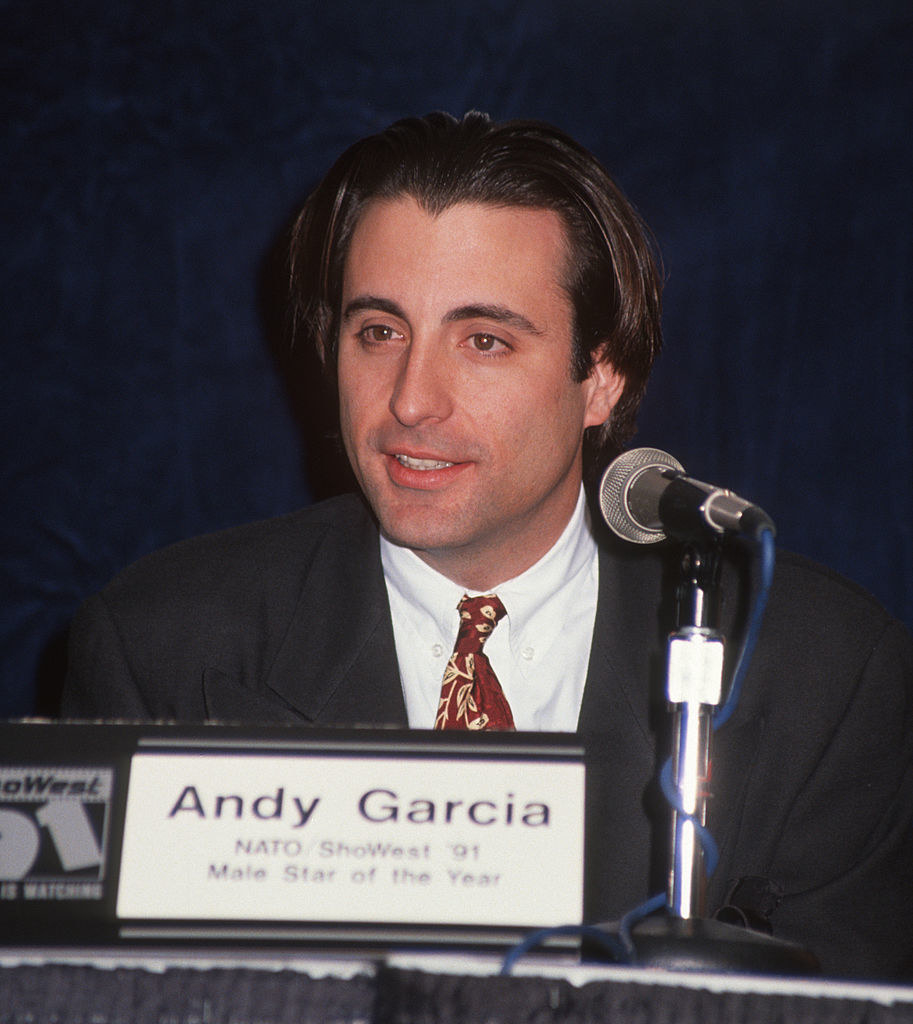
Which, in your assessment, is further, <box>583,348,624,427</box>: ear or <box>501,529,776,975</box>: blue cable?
<box>583,348,624,427</box>: ear

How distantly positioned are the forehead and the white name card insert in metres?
0.99

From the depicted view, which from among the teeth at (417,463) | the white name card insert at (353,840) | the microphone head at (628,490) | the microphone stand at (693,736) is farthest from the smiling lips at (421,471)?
the white name card insert at (353,840)

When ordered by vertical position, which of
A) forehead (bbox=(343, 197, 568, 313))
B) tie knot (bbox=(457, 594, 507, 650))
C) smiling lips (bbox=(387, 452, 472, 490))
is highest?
forehead (bbox=(343, 197, 568, 313))

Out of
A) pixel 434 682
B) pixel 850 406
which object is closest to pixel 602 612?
pixel 434 682

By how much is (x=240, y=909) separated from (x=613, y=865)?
861 millimetres

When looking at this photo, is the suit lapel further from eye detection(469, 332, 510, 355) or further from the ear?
the ear

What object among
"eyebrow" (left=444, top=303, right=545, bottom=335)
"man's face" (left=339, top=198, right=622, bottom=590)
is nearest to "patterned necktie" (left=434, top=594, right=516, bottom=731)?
"man's face" (left=339, top=198, right=622, bottom=590)

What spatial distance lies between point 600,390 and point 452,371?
0.42m

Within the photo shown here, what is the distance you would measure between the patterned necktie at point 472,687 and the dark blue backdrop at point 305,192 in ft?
2.11

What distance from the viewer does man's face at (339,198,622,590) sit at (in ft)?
5.32

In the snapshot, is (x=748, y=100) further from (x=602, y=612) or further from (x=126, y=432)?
(x=126, y=432)

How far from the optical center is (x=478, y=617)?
5.26 feet

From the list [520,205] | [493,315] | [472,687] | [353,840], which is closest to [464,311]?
[493,315]

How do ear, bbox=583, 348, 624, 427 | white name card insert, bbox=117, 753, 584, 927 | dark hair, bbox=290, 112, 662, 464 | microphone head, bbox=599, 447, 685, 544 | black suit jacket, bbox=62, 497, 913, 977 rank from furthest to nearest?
ear, bbox=583, 348, 624, 427 < dark hair, bbox=290, 112, 662, 464 < black suit jacket, bbox=62, 497, 913, 977 < microphone head, bbox=599, 447, 685, 544 < white name card insert, bbox=117, 753, 584, 927
